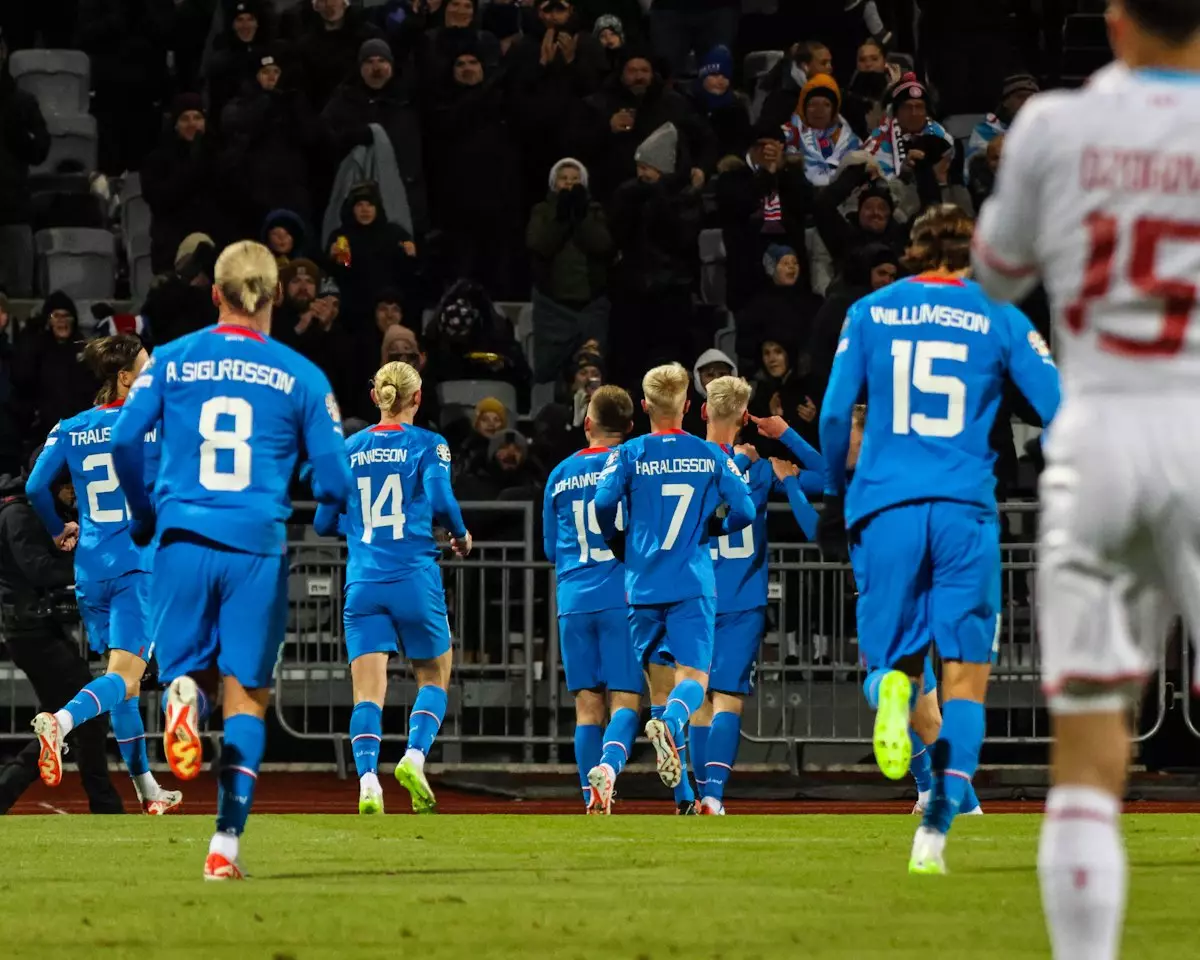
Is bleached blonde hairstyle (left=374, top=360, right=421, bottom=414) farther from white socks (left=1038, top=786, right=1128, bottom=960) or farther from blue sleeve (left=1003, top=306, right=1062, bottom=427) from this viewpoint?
white socks (left=1038, top=786, right=1128, bottom=960)

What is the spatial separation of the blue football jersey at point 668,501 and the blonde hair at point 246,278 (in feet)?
16.0

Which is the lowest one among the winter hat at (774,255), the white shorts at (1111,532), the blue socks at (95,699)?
the blue socks at (95,699)

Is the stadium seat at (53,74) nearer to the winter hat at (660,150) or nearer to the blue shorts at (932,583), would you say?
the winter hat at (660,150)

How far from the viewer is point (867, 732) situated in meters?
17.5

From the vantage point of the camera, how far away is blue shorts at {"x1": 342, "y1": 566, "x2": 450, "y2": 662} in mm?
13930

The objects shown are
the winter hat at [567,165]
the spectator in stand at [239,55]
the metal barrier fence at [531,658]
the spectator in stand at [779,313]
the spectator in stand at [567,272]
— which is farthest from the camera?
the spectator in stand at [239,55]

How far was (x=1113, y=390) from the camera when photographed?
488 centimetres

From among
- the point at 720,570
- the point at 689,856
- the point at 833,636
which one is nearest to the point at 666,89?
the point at 833,636

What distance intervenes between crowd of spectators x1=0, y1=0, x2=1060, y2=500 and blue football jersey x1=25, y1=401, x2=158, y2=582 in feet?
13.7

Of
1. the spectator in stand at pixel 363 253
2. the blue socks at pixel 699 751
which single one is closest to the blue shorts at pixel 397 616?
the blue socks at pixel 699 751

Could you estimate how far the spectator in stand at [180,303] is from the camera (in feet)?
61.9

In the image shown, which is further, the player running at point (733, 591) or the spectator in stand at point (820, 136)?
the spectator in stand at point (820, 136)

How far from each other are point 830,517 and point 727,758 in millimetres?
5326

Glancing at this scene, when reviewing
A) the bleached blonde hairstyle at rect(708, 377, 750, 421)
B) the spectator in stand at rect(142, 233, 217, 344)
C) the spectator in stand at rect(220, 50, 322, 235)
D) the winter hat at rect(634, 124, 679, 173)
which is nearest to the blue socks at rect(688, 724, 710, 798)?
the bleached blonde hairstyle at rect(708, 377, 750, 421)
